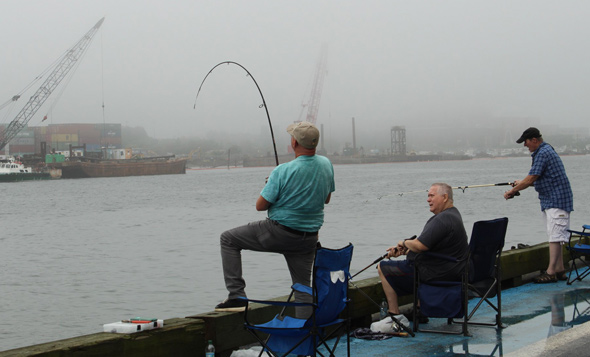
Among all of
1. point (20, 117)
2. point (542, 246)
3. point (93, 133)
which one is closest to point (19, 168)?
point (20, 117)

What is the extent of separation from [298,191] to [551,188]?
3.52 meters

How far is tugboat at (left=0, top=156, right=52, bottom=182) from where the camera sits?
4582 inches

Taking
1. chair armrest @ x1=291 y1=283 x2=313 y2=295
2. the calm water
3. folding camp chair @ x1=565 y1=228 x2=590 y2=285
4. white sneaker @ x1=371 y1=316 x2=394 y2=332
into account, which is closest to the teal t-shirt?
chair armrest @ x1=291 y1=283 x2=313 y2=295

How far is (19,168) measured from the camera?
119562mm

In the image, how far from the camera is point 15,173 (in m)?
118

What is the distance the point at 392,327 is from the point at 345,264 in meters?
1.26

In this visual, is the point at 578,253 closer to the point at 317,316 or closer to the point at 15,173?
the point at 317,316

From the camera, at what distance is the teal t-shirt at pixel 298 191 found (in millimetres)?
4355

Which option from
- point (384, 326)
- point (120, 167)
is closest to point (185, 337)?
point (384, 326)

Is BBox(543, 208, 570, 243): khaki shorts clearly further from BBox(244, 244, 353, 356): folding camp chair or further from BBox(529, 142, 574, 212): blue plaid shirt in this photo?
BBox(244, 244, 353, 356): folding camp chair

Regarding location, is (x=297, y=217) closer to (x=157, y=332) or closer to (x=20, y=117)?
(x=157, y=332)

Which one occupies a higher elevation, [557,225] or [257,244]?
[257,244]

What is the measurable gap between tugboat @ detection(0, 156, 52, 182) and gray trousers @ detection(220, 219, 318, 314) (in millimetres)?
118210

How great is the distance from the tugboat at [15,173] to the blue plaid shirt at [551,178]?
11686 cm
